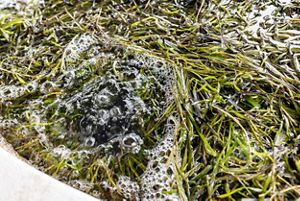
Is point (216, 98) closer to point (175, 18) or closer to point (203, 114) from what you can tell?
point (203, 114)

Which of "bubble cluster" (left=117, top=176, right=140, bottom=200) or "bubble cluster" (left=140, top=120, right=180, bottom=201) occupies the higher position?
"bubble cluster" (left=140, top=120, right=180, bottom=201)

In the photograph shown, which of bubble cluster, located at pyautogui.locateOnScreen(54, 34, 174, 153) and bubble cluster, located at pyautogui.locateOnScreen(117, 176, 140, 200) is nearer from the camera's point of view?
bubble cluster, located at pyautogui.locateOnScreen(117, 176, 140, 200)

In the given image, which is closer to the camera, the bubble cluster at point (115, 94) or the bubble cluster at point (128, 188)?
the bubble cluster at point (128, 188)

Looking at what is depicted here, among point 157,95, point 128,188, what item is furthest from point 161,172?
point 157,95

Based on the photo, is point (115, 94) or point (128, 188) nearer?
point (128, 188)

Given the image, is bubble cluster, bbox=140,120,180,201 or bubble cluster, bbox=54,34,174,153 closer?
bubble cluster, bbox=140,120,180,201

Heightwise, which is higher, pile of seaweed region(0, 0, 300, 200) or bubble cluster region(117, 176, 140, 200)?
pile of seaweed region(0, 0, 300, 200)

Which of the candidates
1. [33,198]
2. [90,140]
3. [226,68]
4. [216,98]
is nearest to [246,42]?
[226,68]

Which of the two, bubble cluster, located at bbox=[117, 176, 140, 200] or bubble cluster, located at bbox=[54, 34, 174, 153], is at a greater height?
bubble cluster, located at bbox=[54, 34, 174, 153]

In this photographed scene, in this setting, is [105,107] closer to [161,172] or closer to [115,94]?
[115,94]
